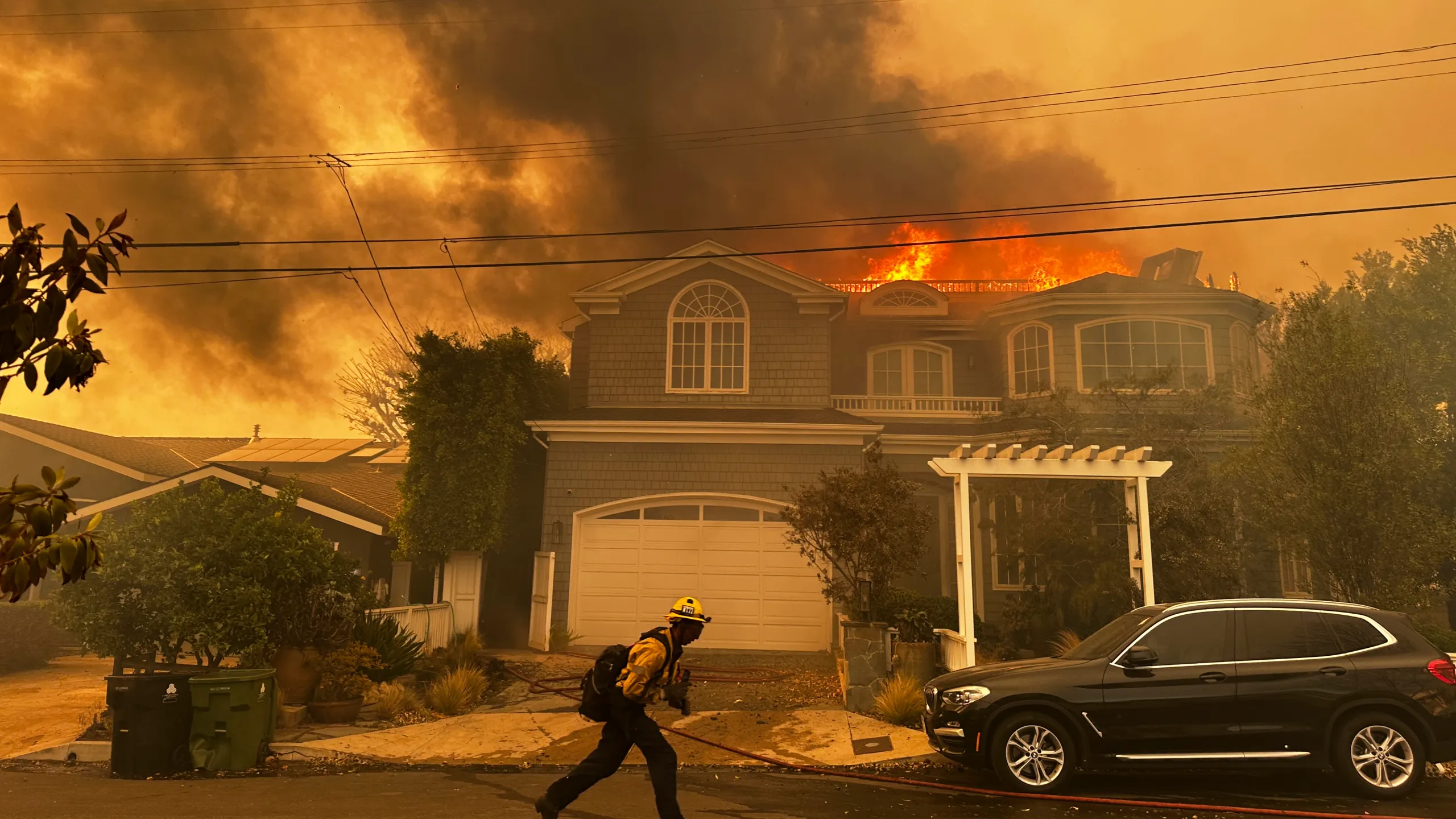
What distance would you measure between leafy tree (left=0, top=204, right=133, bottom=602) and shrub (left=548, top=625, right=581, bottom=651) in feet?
47.5

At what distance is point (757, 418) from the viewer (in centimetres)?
1797

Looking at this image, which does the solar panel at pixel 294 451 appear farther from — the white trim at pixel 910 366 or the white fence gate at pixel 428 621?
the white trim at pixel 910 366

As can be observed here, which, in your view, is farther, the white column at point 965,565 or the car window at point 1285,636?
the white column at point 965,565

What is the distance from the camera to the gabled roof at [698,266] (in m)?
18.8

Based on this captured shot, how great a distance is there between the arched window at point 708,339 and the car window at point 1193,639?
11.5 m

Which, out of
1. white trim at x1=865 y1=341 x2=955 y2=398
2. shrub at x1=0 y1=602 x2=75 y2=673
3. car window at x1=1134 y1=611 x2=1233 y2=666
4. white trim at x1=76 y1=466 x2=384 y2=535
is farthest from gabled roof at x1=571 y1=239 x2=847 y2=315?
car window at x1=1134 y1=611 x2=1233 y2=666

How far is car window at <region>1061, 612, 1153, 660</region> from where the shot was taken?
27.7 feet

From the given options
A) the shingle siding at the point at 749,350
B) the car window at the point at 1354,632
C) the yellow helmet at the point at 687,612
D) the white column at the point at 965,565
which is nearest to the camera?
the yellow helmet at the point at 687,612

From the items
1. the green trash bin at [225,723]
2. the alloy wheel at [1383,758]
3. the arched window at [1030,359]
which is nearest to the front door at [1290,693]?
the alloy wheel at [1383,758]

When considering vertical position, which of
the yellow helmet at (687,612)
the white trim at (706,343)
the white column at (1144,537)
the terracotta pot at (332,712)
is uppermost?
the white trim at (706,343)

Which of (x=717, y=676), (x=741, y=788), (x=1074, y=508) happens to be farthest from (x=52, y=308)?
(x=1074, y=508)

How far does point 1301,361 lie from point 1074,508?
4.11 metres

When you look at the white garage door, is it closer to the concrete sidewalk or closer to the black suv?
the concrete sidewalk

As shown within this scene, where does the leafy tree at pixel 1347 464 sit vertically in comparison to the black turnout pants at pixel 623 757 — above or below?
above
